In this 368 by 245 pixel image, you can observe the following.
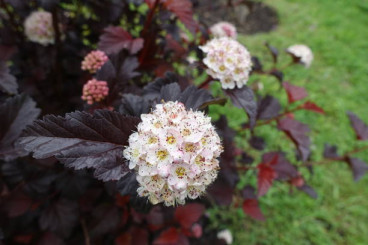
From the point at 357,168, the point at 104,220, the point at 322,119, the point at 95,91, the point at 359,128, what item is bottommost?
the point at 322,119

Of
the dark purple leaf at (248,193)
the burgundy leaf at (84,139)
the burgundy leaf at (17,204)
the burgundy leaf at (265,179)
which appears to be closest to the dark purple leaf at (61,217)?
the burgundy leaf at (17,204)

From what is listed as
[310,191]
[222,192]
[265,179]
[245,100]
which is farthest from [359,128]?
[245,100]

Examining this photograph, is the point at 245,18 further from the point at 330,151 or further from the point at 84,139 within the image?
the point at 84,139

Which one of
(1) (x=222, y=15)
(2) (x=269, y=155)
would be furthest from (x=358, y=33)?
(2) (x=269, y=155)

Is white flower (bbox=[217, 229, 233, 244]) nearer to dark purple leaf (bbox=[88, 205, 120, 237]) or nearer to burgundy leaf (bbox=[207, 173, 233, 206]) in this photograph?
burgundy leaf (bbox=[207, 173, 233, 206])

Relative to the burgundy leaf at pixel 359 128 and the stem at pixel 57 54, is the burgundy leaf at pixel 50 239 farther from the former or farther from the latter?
the burgundy leaf at pixel 359 128

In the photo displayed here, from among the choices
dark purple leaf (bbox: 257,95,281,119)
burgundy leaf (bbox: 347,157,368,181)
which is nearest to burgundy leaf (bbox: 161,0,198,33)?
dark purple leaf (bbox: 257,95,281,119)
